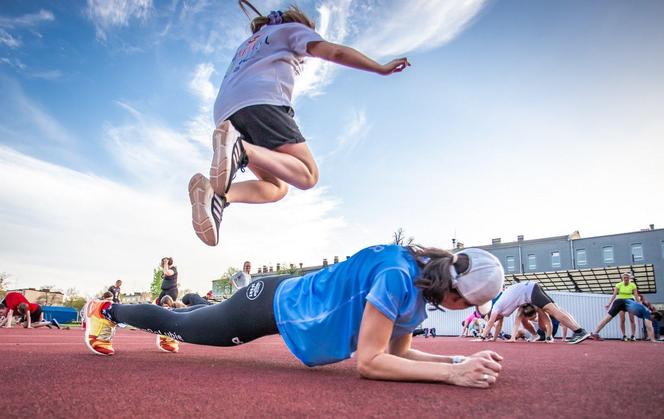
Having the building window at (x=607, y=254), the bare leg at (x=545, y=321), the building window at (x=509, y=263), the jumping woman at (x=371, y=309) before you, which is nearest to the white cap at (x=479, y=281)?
the jumping woman at (x=371, y=309)

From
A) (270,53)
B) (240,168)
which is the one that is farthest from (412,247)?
(270,53)

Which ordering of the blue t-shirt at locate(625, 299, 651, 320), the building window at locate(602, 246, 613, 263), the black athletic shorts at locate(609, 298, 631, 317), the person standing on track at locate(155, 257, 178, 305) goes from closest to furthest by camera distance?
the blue t-shirt at locate(625, 299, 651, 320) < the black athletic shorts at locate(609, 298, 631, 317) < the person standing on track at locate(155, 257, 178, 305) < the building window at locate(602, 246, 613, 263)

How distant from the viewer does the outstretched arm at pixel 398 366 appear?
88.1 inches

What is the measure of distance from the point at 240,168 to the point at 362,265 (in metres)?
1.20

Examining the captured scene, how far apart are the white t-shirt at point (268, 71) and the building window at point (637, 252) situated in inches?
1949

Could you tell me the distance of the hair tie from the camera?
→ 382 centimetres

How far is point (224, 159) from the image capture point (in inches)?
121

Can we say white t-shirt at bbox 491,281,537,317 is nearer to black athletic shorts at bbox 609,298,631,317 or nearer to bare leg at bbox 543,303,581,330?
bare leg at bbox 543,303,581,330

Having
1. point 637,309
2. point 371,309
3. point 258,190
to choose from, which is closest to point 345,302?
point 371,309

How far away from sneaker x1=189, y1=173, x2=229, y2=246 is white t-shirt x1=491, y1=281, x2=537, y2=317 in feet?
25.7

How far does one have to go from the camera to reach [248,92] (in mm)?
3434

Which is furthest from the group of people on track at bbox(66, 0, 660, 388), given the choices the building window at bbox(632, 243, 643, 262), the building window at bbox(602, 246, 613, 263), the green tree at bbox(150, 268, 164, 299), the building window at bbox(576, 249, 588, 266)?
the green tree at bbox(150, 268, 164, 299)

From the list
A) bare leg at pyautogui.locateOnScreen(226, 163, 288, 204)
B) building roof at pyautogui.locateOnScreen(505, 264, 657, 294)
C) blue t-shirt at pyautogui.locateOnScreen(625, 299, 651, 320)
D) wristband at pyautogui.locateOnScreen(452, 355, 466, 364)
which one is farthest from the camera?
Answer: building roof at pyautogui.locateOnScreen(505, 264, 657, 294)

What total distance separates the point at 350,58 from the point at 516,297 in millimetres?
7727
